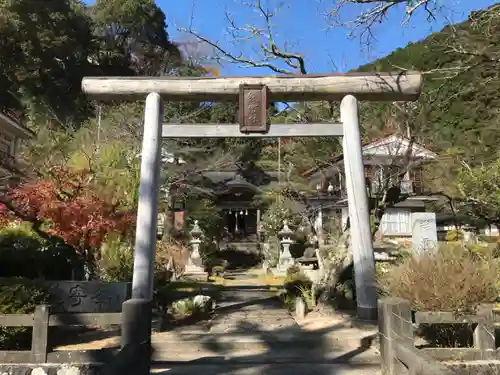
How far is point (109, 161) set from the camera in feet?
39.2

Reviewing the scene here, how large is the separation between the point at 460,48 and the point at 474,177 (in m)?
9.45

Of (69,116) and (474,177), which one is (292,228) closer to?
(474,177)

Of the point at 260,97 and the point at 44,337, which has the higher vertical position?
the point at 260,97

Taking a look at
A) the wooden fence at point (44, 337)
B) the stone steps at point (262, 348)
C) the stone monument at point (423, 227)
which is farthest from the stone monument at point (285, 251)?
the wooden fence at point (44, 337)

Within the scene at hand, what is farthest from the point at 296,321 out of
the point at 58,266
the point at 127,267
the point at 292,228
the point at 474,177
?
the point at 292,228

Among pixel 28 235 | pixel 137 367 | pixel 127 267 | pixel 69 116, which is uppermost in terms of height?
pixel 69 116

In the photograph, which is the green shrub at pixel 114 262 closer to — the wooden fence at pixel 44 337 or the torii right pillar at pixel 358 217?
the wooden fence at pixel 44 337

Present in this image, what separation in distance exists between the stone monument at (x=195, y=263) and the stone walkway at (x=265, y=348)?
808cm

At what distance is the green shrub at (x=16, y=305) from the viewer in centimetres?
583

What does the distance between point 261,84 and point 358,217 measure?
264 cm

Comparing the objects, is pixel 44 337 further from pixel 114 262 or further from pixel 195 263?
pixel 195 263

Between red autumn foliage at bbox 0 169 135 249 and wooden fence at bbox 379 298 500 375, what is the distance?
6.18m

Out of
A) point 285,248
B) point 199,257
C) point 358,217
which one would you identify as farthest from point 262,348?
point 285,248

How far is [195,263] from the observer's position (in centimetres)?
1697
